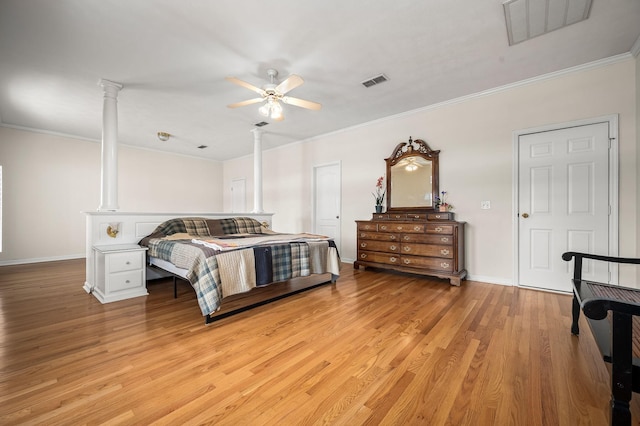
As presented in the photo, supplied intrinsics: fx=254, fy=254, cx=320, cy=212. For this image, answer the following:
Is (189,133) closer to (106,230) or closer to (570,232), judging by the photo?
(106,230)

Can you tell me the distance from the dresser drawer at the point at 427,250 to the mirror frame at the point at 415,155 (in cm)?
Answer: 67

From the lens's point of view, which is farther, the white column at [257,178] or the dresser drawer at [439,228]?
the white column at [257,178]

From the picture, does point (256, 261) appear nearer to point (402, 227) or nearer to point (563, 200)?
point (402, 227)

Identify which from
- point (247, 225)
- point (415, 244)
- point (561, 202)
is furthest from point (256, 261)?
point (561, 202)

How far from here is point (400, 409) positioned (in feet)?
4.06

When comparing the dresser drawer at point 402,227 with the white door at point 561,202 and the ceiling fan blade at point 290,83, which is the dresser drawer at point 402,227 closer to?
the white door at point 561,202

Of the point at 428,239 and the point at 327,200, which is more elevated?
the point at 327,200

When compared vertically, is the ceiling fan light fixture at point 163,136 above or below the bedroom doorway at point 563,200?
above

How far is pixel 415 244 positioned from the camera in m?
3.56

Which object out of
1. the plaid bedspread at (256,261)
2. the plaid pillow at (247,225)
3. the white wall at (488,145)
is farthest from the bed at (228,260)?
the white wall at (488,145)

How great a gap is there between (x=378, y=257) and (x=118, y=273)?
334 centimetres

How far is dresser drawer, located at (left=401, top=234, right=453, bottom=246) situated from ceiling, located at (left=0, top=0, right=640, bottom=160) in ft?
6.47

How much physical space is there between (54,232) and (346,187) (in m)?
5.84

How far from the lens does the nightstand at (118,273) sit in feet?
9.10
